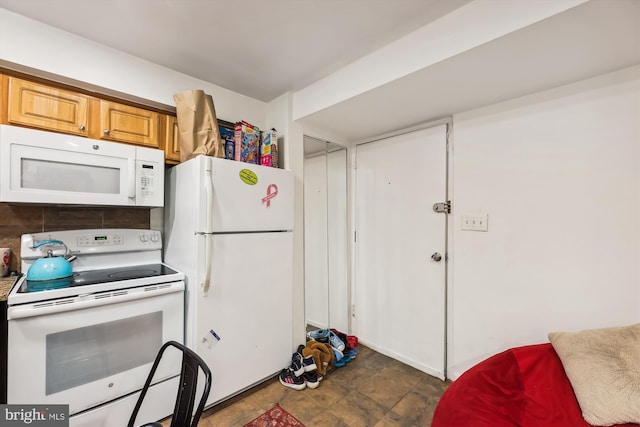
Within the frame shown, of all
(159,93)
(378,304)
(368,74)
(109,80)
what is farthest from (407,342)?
(109,80)

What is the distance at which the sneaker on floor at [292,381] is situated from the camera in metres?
1.97

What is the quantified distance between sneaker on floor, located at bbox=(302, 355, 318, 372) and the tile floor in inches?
5.2

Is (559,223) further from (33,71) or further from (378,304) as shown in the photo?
(33,71)

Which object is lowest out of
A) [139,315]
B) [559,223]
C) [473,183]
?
[139,315]

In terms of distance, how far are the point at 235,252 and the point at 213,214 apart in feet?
0.99

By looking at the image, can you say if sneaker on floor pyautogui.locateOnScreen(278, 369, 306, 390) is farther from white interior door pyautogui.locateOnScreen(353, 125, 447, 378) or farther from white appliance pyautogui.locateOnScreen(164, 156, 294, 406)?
white interior door pyautogui.locateOnScreen(353, 125, 447, 378)

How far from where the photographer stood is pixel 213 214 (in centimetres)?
172

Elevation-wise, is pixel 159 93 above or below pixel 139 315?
above

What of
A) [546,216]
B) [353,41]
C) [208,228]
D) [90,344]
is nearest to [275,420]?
[90,344]

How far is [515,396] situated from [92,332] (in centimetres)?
213

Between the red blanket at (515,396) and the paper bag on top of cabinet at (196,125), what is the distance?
1.94 metres

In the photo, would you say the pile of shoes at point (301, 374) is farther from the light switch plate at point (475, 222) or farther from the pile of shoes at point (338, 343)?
the light switch plate at point (475, 222)

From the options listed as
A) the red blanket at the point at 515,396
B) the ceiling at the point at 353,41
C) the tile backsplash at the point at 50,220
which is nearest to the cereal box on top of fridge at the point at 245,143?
the ceiling at the point at 353,41

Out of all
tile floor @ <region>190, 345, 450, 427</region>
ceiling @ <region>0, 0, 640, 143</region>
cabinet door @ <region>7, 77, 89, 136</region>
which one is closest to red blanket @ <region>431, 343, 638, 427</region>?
tile floor @ <region>190, 345, 450, 427</region>
